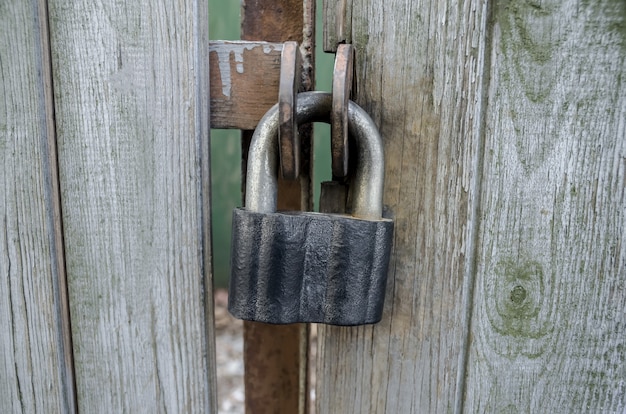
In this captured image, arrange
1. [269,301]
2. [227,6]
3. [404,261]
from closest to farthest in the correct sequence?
1. [269,301]
2. [404,261]
3. [227,6]

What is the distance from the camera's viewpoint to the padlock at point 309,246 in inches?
24.5

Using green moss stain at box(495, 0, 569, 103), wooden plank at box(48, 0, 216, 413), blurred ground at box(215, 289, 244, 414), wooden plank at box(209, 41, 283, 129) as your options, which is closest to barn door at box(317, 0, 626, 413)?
green moss stain at box(495, 0, 569, 103)

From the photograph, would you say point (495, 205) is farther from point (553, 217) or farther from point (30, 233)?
point (30, 233)

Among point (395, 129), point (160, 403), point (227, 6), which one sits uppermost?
point (227, 6)

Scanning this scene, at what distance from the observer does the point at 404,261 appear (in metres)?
0.74

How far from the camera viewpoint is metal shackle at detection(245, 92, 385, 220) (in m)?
0.63

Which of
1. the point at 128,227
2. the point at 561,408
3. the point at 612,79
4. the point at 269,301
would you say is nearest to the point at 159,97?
the point at 128,227

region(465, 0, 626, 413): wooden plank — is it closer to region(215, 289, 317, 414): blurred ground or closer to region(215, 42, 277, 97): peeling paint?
region(215, 42, 277, 97): peeling paint

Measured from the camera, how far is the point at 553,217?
0.72 m

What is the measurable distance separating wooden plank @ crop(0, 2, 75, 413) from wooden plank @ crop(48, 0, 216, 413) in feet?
0.06

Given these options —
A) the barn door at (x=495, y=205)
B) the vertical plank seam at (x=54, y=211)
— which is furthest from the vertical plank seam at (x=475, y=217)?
the vertical plank seam at (x=54, y=211)

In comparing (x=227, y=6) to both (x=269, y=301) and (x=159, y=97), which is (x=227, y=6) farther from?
(x=269, y=301)

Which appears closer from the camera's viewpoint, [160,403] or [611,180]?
[611,180]

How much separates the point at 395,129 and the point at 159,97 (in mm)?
360
